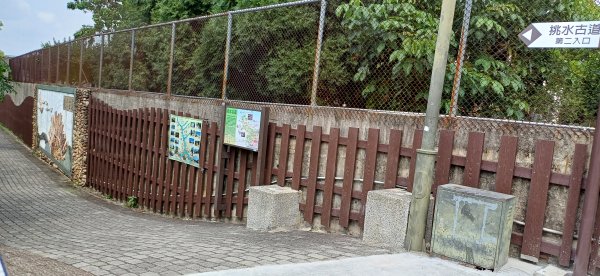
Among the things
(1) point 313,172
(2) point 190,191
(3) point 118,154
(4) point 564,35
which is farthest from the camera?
(3) point 118,154

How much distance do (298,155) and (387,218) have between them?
1829mm

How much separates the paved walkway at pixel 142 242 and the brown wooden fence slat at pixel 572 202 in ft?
5.47

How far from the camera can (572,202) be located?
4.43 m

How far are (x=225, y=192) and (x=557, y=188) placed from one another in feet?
16.8

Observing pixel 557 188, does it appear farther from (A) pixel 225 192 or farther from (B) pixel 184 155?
(B) pixel 184 155

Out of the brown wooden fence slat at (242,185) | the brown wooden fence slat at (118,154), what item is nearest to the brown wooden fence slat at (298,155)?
the brown wooden fence slat at (242,185)

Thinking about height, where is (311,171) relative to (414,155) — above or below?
below

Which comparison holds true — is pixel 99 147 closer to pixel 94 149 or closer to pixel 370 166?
pixel 94 149

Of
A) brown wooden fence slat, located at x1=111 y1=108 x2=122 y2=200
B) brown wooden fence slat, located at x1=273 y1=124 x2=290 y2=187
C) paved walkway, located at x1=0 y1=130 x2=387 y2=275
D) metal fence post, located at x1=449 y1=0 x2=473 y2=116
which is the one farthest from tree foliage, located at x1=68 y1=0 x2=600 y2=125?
brown wooden fence slat, located at x1=111 y1=108 x2=122 y2=200

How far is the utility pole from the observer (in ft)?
16.1

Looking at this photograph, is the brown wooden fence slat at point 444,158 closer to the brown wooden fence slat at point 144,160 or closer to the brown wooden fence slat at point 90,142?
the brown wooden fence slat at point 144,160

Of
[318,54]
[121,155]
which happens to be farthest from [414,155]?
[121,155]

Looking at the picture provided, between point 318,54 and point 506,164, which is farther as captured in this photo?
point 318,54

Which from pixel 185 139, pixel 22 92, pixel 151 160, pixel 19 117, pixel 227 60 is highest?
pixel 227 60
